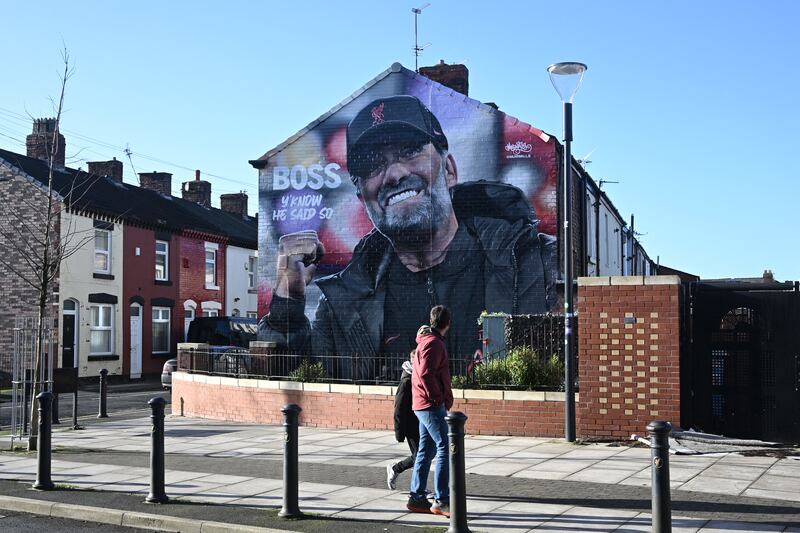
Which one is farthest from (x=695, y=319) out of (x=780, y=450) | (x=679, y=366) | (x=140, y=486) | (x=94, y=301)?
(x=94, y=301)

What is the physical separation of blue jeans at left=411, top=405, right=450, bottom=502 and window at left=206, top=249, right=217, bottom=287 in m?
30.3

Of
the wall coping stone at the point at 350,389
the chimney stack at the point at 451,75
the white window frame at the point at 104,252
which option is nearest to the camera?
the wall coping stone at the point at 350,389

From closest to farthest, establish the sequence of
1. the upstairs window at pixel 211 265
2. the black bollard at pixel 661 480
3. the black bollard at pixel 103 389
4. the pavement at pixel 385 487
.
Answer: the black bollard at pixel 661 480 → the pavement at pixel 385 487 → the black bollard at pixel 103 389 → the upstairs window at pixel 211 265

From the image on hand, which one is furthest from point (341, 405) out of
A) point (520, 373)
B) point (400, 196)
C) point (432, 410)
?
point (400, 196)

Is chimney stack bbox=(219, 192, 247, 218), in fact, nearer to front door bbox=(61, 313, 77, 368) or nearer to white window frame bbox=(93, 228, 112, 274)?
white window frame bbox=(93, 228, 112, 274)

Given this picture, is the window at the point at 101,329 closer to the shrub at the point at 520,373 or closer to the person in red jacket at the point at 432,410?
the shrub at the point at 520,373

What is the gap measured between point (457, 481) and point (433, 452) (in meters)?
1.17

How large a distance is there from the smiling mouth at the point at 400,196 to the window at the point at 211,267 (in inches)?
707

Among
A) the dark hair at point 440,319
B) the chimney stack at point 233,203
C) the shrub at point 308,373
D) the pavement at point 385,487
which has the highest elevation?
the chimney stack at point 233,203

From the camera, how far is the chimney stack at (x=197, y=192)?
43.1 metres

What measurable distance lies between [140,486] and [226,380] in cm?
701

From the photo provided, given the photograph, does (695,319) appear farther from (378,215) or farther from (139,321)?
(139,321)

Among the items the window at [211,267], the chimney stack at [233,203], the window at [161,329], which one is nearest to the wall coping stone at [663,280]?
the window at [161,329]

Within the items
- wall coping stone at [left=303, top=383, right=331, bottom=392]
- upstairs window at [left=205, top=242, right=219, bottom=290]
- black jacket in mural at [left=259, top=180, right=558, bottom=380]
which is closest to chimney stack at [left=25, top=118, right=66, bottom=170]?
upstairs window at [left=205, top=242, right=219, bottom=290]
